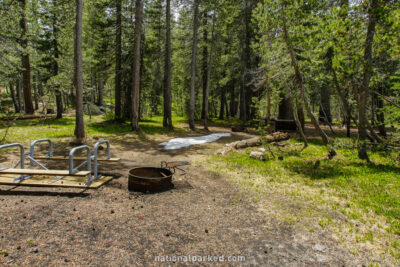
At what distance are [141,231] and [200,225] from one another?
1.16m

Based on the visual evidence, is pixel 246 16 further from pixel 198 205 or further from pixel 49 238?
pixel 49 238

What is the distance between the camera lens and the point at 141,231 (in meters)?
4.09

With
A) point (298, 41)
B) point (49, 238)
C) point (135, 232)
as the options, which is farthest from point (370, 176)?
point (49, 238)

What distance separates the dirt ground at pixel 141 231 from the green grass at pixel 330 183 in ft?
3.52

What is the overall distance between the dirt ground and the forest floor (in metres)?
0.02

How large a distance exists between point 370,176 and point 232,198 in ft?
16.6

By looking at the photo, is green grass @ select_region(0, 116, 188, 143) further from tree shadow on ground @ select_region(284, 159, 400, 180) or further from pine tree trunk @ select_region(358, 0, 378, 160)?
pine tree trunk @ select_region(358, 0, 378, 160)

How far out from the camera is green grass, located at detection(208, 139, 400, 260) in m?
5.03

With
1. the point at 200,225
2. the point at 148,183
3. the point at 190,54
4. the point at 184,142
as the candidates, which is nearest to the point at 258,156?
the point at 184,142

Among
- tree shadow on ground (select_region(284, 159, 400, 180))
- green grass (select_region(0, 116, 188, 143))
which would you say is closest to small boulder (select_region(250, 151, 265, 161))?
tree shadow on ground (select_region(284, 159, 400, 180))

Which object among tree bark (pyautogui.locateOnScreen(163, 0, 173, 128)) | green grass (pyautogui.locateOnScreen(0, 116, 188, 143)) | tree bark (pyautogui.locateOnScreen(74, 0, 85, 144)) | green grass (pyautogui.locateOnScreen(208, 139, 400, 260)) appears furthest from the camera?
tree bark (pyautogui.locateOnScreen(163, 0, 173, 128))

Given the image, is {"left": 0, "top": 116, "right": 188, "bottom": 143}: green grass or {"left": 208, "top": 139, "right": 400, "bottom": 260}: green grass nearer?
{"left": 208, "top": 139, "right": 400, "bottom": 260}: green grass

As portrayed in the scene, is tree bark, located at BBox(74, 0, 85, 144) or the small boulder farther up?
tree bark, located at BBox(74, 0, 85, 144)

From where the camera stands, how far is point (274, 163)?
9664 mm
